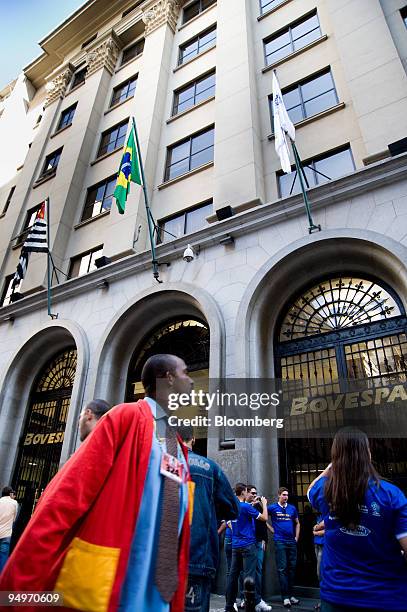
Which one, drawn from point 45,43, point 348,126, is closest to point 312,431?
point 348,126

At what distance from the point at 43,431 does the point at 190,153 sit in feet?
39.5

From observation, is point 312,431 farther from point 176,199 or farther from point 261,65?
point 261,65

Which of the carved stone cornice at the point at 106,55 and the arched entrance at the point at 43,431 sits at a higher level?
the carved stone cornice at the point at 106,55

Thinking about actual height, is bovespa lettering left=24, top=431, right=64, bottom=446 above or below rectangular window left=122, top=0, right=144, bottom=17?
below

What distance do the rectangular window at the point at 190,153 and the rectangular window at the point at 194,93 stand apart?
1.87 metres

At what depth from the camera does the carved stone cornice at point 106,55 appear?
72.6 ft

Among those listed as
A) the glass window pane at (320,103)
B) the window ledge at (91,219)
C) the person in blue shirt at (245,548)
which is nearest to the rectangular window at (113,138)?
the window ledge at (91,219)

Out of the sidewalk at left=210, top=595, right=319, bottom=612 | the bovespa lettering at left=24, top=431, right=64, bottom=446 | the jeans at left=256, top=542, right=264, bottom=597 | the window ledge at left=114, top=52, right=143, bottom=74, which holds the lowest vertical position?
the sidewalk at left=210, top=595, right=319, bottom=612

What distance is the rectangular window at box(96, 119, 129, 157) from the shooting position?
18.7m

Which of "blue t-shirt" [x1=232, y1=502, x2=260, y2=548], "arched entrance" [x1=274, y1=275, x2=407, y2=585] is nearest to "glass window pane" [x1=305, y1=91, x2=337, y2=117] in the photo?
"arched entrance" [x1=274, y1=275, x2=407, y2=585]

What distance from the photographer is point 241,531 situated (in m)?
6.64

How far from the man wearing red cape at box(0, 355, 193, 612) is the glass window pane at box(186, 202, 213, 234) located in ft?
38.8

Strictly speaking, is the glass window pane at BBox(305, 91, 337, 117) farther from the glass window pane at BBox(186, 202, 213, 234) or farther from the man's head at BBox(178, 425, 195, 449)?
the man's head at BBox(178, 425, 195, 449)

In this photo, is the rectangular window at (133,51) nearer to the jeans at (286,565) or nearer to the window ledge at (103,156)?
the window ledge at (103,156)
